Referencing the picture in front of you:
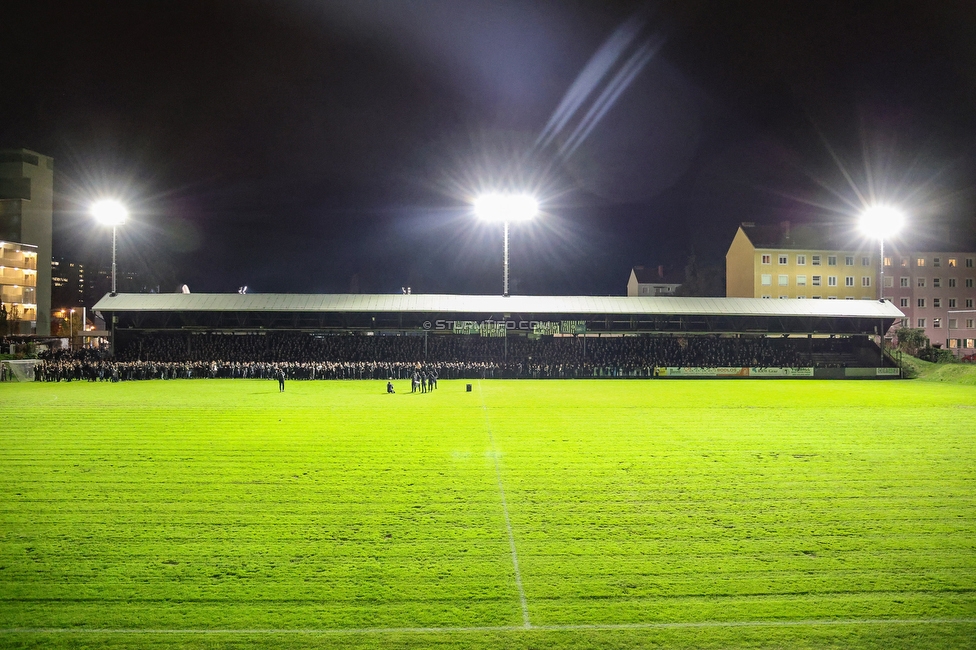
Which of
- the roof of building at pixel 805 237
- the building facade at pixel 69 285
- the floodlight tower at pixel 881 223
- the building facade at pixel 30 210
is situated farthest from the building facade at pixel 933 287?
the building facade at pixel 69 285

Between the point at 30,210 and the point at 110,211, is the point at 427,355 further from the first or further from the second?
the point at 30,210

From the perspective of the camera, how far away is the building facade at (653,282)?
90438 mm

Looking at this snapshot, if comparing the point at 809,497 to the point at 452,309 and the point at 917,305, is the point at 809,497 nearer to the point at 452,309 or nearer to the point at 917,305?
the point at 452,309

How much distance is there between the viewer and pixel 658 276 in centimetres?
9219

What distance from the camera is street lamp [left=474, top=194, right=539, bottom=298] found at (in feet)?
137

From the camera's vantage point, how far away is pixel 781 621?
6.13m

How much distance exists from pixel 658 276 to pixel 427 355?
54019mm

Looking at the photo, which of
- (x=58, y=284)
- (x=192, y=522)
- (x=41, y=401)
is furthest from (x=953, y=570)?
(x=58, y=284)

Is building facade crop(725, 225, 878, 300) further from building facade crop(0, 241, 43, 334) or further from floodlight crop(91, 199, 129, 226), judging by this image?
building facade crop(0, 241, 43, 334)

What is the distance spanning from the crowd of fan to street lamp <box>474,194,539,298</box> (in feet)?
32.4

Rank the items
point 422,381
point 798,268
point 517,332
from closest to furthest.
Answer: point 422,381, point 517,332, point 798,268

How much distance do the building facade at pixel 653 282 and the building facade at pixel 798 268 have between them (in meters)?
19.8

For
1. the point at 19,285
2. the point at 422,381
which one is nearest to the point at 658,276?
the point at 422,381

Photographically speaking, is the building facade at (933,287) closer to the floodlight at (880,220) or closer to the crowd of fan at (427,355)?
the floodlight at (880,220)
